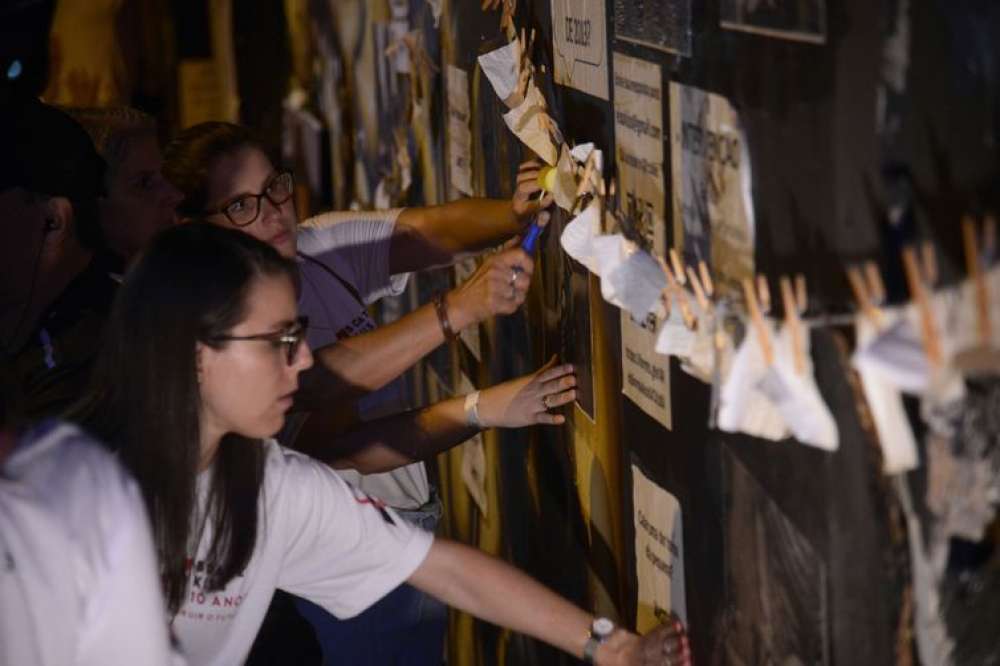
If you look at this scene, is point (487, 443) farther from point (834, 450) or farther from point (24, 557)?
point (834, 450)

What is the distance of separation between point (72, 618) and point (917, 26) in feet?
4.04

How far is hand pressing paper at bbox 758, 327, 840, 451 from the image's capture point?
4.13ft

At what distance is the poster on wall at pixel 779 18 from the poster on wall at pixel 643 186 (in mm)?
279

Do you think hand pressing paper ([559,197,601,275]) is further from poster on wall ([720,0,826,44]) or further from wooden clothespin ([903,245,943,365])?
wooden clothespin ([903,245,943,365])

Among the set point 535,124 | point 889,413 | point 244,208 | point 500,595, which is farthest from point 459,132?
point 889,413

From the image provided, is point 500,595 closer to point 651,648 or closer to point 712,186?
point 651,648

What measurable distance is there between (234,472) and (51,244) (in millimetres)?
1097

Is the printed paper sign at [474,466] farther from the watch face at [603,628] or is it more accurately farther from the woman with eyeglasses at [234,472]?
the watch face at [603,628]

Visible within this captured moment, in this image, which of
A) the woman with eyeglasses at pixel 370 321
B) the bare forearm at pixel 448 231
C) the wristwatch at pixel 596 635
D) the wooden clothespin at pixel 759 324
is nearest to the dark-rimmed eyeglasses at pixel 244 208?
the woman with eyeglasses at pixel 370 321

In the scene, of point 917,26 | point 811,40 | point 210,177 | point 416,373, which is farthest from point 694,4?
point 416,373

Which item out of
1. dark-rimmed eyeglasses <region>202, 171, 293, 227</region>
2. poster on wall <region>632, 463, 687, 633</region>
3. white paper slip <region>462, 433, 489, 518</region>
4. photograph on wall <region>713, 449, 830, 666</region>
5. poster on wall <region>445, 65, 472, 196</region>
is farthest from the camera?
white paper slip <region>462, 433, 489, 518</region>

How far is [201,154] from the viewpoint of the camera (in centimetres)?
278

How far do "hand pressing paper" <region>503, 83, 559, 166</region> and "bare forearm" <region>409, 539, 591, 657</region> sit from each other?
0.59m

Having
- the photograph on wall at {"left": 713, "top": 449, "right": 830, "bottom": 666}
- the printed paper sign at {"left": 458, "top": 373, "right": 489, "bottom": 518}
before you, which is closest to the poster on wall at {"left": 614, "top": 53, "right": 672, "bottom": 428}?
the photograph on wall at {"left": 713, "top": 449, "right": 830, "bottom": 666}
